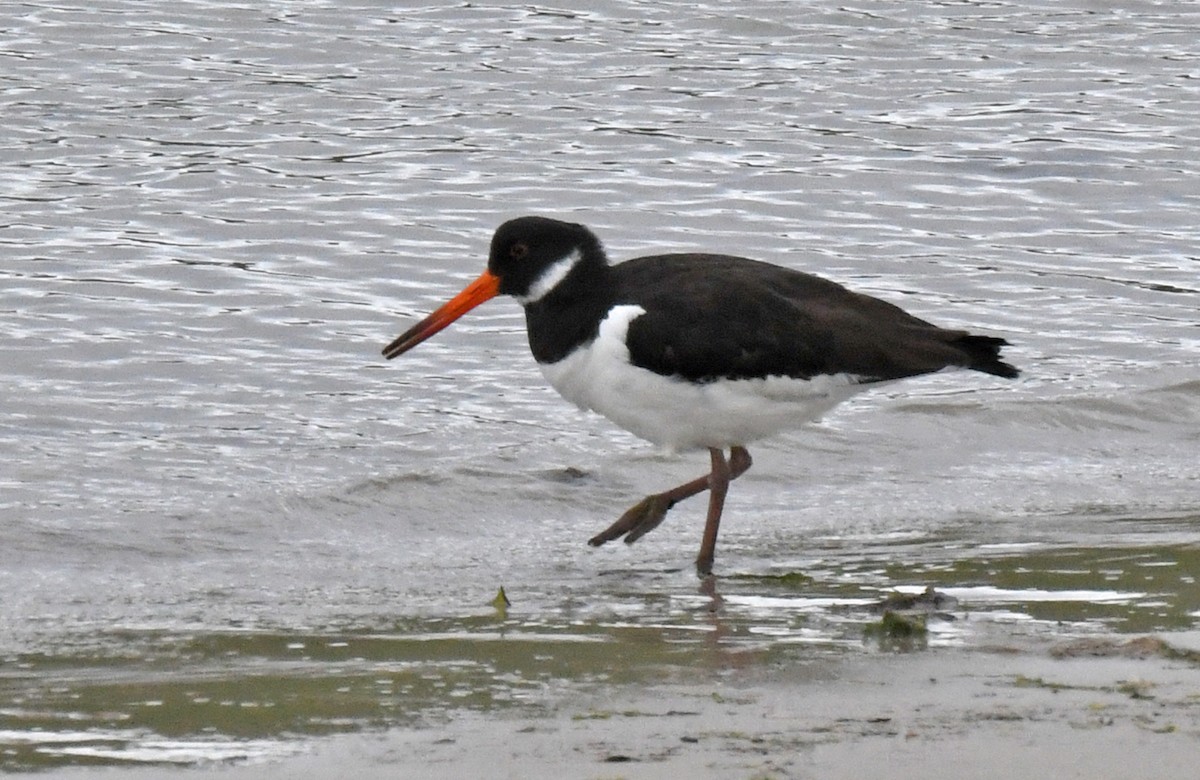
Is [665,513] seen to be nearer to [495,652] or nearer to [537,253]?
[537,253]

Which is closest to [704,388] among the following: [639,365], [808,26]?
[639,365]

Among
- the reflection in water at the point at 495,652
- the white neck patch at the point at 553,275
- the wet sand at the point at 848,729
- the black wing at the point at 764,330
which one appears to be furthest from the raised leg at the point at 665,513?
the wet sand at the point at 848,729

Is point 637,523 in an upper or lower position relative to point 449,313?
lower

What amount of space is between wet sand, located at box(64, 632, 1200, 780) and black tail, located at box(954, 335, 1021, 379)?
2.02 meters

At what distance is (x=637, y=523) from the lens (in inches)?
272

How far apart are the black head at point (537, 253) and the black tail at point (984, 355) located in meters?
1.36

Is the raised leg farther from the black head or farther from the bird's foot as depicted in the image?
the black head

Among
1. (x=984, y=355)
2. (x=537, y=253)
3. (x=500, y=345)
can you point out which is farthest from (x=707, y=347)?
(x=500, y=345)

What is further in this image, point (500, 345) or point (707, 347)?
point (500, 345)

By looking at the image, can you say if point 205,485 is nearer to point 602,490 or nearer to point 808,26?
point 602,490

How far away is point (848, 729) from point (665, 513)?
105 inches

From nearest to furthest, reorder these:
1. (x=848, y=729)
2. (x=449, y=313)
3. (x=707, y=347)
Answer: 1. (x=848, y=729)
2. (x=707, y=347)
3. (x=449, y=313)

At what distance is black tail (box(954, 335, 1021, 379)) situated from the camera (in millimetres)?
6883

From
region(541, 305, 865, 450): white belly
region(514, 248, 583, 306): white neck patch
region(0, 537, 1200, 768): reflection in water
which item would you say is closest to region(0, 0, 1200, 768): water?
region(0, 537, 1200, 768): reflection in water
